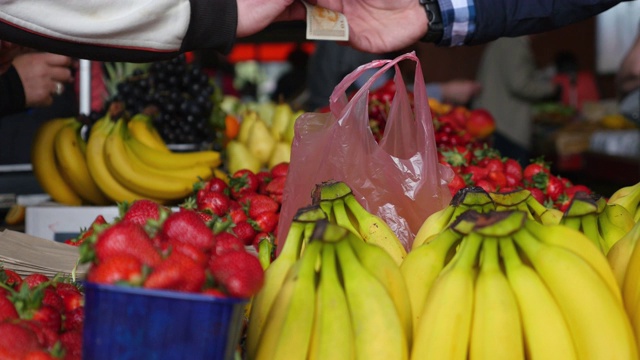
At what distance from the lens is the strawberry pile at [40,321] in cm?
123

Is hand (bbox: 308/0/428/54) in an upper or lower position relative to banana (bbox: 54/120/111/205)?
upper

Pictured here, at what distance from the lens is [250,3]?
6.93 ft

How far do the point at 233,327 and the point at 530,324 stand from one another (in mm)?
507

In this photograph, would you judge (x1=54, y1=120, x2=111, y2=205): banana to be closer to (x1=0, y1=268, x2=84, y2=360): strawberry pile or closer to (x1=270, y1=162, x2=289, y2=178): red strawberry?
(x1=270, y1=162, x2=289, y2=178): red strawberry

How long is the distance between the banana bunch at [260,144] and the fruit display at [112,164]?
0.46 metres

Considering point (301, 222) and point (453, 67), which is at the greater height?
point (301, 222)

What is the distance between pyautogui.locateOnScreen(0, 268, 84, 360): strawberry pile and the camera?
1227mm

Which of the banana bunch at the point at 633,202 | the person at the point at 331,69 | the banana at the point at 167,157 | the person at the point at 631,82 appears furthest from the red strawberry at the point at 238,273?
the person at the point at 331,69


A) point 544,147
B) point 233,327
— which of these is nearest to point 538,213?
point 233,327

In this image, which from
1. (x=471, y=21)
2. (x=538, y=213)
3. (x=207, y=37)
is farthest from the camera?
(x=471, y=21)

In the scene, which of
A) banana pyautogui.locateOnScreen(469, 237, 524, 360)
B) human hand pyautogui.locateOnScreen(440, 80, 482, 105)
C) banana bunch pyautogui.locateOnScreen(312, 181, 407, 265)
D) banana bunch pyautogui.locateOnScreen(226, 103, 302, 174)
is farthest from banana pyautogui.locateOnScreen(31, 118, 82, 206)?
human hand pyautogui.locateOnScreen(440, 80, 482, 105)

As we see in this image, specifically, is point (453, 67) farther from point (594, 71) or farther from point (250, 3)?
point (250, 3)

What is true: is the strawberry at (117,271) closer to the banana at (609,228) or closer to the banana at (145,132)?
the banana at (609,228)

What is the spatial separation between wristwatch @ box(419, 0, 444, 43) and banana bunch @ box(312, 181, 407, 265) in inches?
40.7
